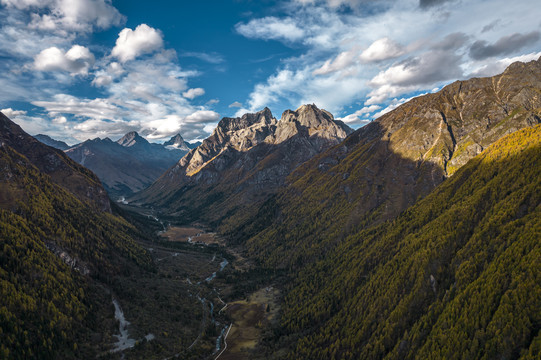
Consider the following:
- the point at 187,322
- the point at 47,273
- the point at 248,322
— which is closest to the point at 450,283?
the point at 248,322

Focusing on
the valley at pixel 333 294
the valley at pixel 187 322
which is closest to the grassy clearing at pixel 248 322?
the valley at pixel 187 322

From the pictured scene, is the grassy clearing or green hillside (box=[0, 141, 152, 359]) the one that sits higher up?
green hillside (box=[0, 141, 152, 359])

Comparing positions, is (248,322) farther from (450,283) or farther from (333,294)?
(450,283)

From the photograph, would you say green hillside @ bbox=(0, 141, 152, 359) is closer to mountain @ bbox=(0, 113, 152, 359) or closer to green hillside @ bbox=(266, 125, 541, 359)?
mountain @ bbox=(0, 113, 152, 359)

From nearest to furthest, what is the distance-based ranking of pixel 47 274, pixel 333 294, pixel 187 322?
pixel 47 274 → pixel 187 322 → pixel 333 294

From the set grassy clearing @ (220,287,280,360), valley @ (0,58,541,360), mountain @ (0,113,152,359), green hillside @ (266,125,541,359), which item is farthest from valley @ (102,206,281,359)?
green hillside @ (266,125,541,359)

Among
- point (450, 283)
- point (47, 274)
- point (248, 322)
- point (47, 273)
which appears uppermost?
point (47, 273)

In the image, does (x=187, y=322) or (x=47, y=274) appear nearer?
(x=47, y=274)
